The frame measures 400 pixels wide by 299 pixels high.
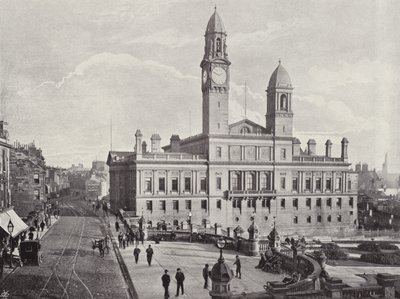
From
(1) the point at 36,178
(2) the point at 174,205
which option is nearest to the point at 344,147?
(2) the point at 174,205

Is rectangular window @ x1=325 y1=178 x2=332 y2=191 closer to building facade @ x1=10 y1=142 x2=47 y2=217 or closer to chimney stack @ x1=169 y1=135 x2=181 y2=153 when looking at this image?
chimney stack @ x1=169 y1=135 x2=181 y2=153

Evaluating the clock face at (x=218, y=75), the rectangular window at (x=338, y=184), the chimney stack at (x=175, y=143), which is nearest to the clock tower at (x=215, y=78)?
the clock face at (x=218, y=75)

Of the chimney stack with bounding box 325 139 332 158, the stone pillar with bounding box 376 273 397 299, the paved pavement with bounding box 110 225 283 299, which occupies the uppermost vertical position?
the chimney stack with bounding box 325 139 332 158

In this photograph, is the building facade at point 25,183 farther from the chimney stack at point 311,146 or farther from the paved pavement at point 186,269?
the chimney stack at point 311,146

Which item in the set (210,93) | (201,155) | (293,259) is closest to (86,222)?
(201,155)

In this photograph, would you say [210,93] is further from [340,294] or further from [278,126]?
[340,294]

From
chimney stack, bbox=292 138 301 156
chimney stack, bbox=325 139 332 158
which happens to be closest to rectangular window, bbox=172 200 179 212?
chimney stack, bbox=292 138 301 156

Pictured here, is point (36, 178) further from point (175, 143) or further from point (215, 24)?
point (215, 24)
